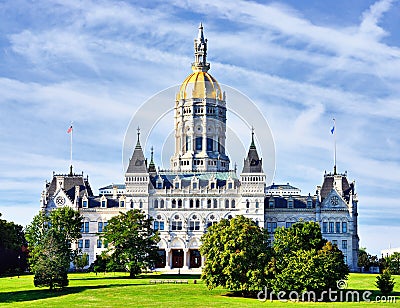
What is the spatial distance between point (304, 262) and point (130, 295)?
18.1 meters

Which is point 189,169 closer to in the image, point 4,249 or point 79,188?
point 79,188

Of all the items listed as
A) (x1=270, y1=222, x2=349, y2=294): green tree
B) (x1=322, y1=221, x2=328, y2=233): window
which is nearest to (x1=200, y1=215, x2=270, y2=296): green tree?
(x1=270, y1=222, x2=349, y2=294): green tree

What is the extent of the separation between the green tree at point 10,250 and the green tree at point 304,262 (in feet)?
168

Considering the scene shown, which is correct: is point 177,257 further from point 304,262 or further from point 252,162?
point 304,262

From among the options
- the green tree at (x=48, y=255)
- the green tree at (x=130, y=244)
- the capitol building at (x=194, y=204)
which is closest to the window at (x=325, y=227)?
the capitol building at (x=194, y=204)

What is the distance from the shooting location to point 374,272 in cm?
12912

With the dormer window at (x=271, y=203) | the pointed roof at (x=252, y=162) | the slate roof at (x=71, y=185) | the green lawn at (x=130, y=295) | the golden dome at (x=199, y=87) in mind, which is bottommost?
the green lawn at (x=130, y=295)

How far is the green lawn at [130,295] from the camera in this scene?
77125 mm

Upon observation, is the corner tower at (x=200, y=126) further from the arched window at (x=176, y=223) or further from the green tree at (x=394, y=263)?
the green tree at (x=394, y=263)

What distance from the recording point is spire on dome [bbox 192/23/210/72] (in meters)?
162

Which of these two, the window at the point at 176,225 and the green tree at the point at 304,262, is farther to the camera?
the window at the point at 176,225

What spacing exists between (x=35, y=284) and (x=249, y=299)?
24886 mm

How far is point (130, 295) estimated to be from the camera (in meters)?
82.9

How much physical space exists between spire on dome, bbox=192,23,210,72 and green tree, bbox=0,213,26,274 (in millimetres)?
50840
